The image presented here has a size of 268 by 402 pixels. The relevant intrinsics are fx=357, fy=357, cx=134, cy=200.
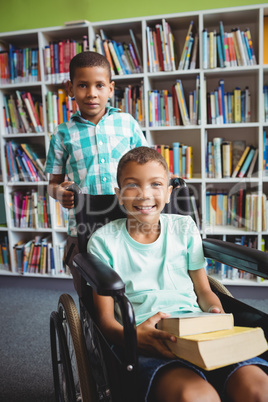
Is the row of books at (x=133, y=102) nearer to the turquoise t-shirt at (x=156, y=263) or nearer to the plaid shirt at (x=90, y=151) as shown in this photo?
the plaid shirt at (x=90, y=151)

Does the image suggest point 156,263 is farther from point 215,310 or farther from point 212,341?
point 212,341

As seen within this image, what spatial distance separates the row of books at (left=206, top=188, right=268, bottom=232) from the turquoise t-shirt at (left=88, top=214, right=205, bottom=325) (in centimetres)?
147

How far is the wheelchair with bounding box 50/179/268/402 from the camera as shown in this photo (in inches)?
31.8

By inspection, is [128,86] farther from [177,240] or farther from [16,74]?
[177,240]

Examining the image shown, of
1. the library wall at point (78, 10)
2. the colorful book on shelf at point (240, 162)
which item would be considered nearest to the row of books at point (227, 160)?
the colorful book on shelf at point (240, 162)

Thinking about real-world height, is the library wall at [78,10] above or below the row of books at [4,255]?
above

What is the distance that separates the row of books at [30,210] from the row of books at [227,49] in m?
1.62

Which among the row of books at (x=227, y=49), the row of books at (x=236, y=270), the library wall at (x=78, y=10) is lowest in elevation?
the row of books at (x=236, y=270)

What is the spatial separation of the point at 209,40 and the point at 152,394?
2286 mm

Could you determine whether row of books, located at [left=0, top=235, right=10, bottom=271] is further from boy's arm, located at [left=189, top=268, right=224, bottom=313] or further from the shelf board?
boy's arm, located at [left=189, top=268, right=224, bottom=313]

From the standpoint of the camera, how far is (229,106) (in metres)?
2.55

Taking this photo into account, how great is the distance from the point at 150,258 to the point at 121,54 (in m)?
1.97

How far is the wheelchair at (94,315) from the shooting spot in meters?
0.81

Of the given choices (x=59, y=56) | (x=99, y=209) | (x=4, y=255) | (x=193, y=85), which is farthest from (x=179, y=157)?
(x=4, y=255)
